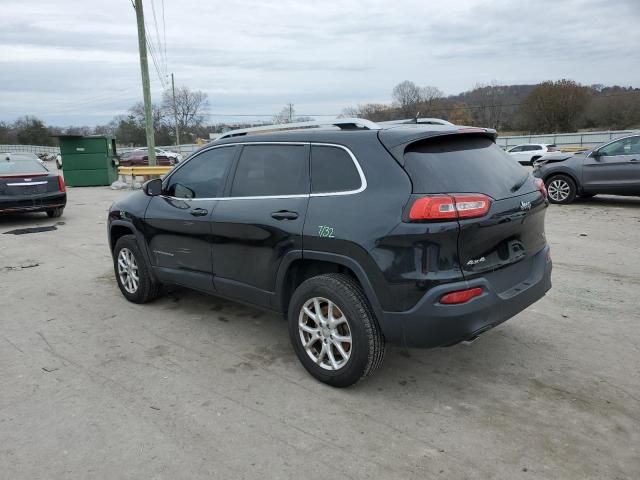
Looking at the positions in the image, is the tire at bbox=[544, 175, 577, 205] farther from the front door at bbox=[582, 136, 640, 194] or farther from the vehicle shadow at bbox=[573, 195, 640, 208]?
the vehicle shadow at bbox=[573, 195, 640, 208]

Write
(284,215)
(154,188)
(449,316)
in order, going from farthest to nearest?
1. (154,188)
2. (284,215)
3. (449,316)

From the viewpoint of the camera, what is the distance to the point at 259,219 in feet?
12.8

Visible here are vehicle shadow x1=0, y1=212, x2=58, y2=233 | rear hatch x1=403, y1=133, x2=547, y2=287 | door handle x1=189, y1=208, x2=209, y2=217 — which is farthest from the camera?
vehicle shadow x1=0, y1=212, x2=58, y2=233

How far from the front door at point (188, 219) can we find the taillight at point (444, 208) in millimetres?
1934

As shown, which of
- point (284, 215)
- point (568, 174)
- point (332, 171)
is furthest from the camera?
point (568, 174)

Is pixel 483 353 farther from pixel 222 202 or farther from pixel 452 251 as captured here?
pixel 222 202

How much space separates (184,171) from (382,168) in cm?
234

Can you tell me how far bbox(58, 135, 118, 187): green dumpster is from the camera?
67.2 feet

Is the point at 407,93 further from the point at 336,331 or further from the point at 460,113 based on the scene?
the point at 336,331

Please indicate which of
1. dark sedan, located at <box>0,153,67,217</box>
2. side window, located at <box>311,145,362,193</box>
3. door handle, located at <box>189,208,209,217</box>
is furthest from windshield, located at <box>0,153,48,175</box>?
side window, located at <box>311,145,362,193</box>

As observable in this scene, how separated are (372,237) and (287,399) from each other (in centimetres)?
123

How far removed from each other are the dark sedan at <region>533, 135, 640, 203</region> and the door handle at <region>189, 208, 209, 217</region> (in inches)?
383

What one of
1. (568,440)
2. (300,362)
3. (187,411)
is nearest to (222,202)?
(300,362)

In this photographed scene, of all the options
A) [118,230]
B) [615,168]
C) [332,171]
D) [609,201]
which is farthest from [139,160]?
[332,171]
